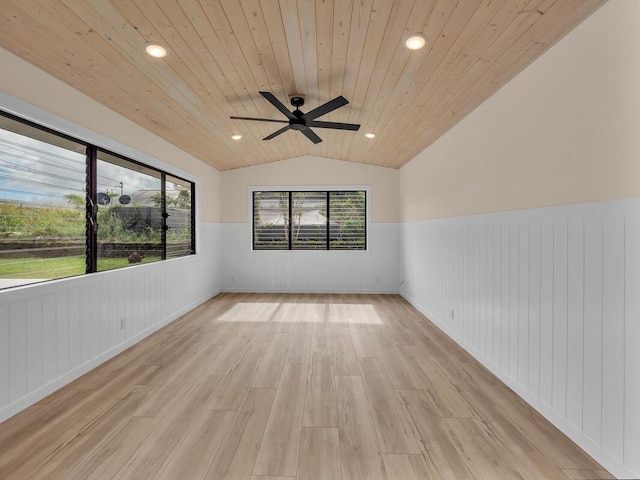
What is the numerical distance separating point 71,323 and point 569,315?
3583mm

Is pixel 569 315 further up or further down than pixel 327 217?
further down

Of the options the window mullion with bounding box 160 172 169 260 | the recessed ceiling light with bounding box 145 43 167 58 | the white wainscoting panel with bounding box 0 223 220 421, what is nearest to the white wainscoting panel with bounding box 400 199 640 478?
the recessed ceiling light with bounding box 145 43 167 58

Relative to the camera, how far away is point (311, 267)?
6.69m

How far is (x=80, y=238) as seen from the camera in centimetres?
311

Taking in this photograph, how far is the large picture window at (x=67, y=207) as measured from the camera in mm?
2447

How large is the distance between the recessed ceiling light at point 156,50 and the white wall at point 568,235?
2.58 m

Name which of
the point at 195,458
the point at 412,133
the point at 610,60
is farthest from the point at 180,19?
the point at 412,133

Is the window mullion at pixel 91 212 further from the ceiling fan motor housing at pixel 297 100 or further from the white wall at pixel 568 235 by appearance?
the white wall at pixel 568 235

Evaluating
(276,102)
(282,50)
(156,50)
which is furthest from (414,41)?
(156,50)

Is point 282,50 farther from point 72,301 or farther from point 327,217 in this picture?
point 327,217

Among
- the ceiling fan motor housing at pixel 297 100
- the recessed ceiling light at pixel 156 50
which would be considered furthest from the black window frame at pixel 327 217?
the recessed ceiling light at pixel 156 50

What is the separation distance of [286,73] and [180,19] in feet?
3.20

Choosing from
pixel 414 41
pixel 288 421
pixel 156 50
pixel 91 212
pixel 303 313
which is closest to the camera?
pixel 288 421

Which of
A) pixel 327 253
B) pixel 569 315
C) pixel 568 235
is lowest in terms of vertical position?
pixel 569 315
